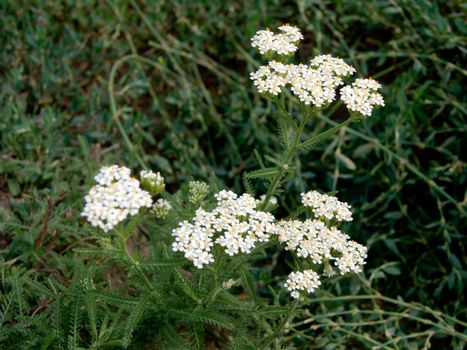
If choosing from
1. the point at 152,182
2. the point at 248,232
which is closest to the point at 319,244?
the point at 248,232

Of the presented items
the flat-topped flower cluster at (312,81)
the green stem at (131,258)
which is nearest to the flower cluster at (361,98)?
the flat-topped flower cluster at (312,81)

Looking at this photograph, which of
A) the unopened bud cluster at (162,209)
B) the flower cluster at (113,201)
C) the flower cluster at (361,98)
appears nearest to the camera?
the flower cluster at (113,201)

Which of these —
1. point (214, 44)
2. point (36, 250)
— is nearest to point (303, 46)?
point (214, 44)

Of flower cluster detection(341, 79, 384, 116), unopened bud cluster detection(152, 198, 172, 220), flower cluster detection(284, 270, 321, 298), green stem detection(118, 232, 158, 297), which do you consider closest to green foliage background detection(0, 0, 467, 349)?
unopened bud cluster detection(152, 198, 172, 220)

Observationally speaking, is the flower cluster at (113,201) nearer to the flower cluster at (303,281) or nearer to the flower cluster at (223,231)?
the flower cluster at (223,231)

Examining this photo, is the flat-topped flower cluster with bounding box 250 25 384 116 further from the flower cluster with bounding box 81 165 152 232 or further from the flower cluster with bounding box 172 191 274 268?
the flower cluster with bounding box 81 165 152 232

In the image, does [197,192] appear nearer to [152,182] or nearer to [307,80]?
[152,182]
